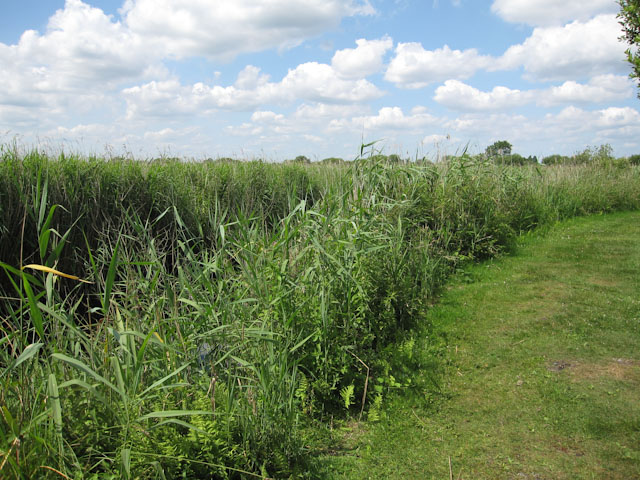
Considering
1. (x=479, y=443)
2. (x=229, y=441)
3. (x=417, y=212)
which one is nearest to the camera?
(x=229, y=441)

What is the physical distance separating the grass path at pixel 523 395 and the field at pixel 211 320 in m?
0.34

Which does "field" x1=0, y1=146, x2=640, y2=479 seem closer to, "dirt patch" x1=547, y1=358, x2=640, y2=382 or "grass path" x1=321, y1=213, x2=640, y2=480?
"grass path" x1=321, y1=213, x2=640, y2=480

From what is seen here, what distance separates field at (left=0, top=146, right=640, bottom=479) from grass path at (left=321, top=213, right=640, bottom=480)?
13.5 inches

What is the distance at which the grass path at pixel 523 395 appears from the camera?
9.41 ft

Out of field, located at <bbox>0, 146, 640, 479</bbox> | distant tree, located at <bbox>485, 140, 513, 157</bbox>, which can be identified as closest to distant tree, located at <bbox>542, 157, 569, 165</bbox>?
distant tree, located at <bbox>485, 140, 513, 157</bbox>

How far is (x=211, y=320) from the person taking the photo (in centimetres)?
309

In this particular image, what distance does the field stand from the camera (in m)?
2.14

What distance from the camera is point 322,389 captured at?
3.46 m

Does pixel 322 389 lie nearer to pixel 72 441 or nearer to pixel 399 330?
pixel 399 330

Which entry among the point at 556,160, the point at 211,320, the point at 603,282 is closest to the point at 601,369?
the point at 603,282

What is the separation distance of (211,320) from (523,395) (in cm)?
261

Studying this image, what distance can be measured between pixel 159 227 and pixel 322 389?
210 inches

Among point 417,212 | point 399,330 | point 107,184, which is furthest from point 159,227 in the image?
point 399,330

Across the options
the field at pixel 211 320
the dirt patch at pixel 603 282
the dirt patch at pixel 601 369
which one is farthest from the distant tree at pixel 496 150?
the dirt patch at pixel 601 369
